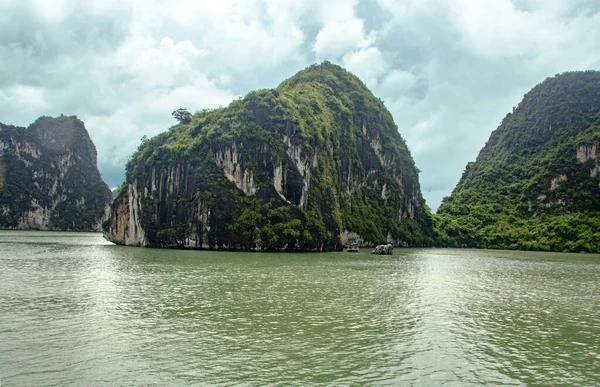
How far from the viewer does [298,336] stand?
1176 centimetres

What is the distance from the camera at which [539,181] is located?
300ft

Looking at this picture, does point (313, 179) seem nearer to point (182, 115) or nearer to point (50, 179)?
point (182, 115)

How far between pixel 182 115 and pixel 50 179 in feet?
285

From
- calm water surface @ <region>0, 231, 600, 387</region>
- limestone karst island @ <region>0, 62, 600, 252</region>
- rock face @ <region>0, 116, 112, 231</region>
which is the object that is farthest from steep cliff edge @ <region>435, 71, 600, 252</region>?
rock face @ <region>0, 116, 112, 231</region>

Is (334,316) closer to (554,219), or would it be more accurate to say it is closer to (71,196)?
(554,219)

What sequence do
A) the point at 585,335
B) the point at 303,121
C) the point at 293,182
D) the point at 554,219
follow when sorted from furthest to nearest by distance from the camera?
the point at 554,219 < the point at 303,121 < the point at 293,182 < the point at 585,335

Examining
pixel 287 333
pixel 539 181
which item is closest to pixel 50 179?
pixel 539 181

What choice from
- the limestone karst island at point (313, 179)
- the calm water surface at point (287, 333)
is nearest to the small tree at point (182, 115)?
the limestone karst island at point (313, 179)

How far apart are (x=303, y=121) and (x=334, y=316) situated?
48.8m

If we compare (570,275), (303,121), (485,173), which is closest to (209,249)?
(303,121)

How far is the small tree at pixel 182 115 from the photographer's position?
65.1 meters

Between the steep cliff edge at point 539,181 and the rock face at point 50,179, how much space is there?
4280 inches

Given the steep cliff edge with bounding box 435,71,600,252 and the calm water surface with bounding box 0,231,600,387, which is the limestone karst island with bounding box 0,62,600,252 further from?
the calm water surface with bounding box 0,231,600,387

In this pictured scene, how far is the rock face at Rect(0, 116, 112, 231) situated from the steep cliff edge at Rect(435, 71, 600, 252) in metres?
109
